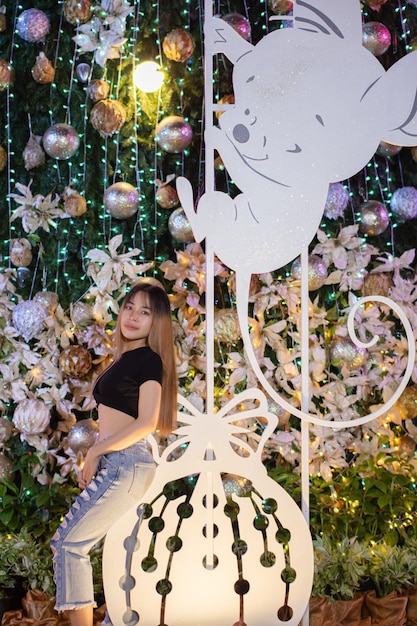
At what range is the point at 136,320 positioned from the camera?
2336mm

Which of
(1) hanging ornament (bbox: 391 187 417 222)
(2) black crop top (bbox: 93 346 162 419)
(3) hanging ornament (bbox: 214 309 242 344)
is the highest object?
(1) hanging ornament (bbox: 391 187 417 222)

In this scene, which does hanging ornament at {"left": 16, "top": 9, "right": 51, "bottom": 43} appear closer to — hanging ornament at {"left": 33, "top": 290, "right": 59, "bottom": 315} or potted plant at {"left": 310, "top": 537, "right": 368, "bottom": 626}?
hanging ornament at {"left": 33, "top": 290, "right": 59, "bottom": 315}

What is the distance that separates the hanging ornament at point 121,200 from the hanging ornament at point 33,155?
40 centimetres

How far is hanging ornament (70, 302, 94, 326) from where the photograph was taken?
119 inches

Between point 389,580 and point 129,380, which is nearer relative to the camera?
point 129,380

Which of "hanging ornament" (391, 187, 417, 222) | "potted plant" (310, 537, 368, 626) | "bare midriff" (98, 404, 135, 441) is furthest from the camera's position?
"hanging ornament" (391, 187, 417, 222)

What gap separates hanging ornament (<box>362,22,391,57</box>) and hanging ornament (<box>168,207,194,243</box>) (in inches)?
44.6

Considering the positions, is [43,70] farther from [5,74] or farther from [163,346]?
[163,346]

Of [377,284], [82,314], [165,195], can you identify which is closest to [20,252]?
[82,314]

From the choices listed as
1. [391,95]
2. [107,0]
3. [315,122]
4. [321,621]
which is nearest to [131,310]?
[315,122]

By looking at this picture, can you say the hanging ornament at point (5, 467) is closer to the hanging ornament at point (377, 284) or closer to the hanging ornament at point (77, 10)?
the hanging ornament at point (377, 284)

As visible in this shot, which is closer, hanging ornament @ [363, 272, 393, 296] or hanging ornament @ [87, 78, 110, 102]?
hanging ornament @ [87, 78, 110, 102]

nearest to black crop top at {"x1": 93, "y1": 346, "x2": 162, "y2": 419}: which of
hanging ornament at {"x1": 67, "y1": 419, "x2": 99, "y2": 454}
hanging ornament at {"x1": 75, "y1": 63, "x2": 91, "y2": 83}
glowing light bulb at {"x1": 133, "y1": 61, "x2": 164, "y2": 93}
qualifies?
hanging ornament at {"x1": 67, "y1": 419, "x2": 99, "y2": 454}

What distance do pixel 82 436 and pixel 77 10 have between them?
1.89m
